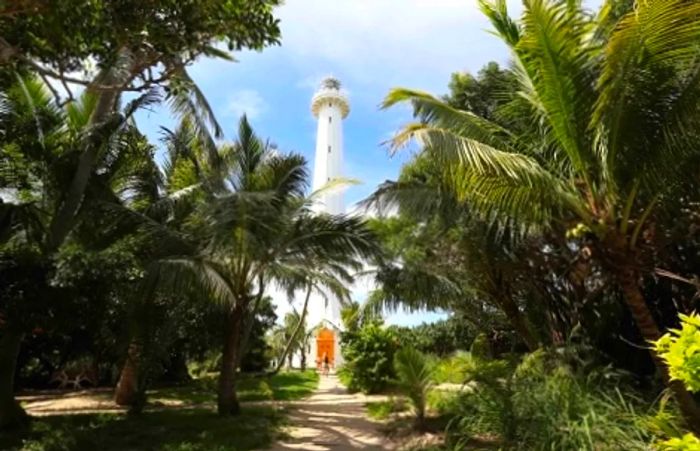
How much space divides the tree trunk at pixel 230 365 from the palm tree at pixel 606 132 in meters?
6.21

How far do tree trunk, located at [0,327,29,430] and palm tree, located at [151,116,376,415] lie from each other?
294 centimetres

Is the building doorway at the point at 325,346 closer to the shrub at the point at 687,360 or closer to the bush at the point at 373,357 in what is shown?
the bush at the point at 373,357

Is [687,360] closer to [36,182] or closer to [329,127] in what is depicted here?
[36,182]

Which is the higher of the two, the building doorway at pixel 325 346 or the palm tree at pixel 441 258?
the building doorway at pixel 325 346

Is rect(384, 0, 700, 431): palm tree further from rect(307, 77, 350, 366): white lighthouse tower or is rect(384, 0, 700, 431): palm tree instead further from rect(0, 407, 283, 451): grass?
rect(307, 77, 350, 366): white lighthouse tower

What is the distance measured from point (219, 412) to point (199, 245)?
3542 millimetres

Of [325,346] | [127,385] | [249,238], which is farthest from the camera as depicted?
[325,346]

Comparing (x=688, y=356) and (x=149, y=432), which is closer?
(x=688, y=356)

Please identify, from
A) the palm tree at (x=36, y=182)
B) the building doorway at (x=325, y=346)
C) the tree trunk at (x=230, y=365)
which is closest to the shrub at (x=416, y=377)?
the tree trunk at (x=230, y=365)

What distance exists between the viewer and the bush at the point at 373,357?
17.1m

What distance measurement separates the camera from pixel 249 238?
33.6 feet

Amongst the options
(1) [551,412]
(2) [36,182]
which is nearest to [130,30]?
(1) [551,412]

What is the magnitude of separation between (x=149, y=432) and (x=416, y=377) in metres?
4.68

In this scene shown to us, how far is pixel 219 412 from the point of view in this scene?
11836 millimetres
